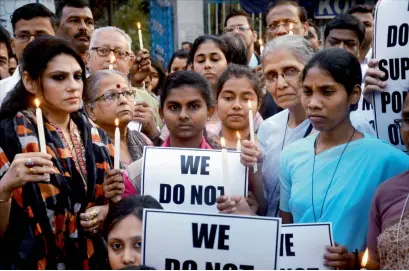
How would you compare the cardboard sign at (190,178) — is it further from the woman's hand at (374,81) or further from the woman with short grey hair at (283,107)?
the woman's hand at (374,81)

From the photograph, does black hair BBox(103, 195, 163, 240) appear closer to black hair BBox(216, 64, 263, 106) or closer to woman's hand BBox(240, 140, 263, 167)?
woman's hand BBox(240, 140, 263, 167)

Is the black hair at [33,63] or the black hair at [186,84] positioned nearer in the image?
the black hair at [33,63]

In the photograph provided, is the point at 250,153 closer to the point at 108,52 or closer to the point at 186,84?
the point at 186,84

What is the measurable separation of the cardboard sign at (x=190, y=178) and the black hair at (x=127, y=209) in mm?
253

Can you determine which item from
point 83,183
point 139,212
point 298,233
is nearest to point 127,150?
point 83,183

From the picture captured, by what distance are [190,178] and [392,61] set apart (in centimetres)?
118

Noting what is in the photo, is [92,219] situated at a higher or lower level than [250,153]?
lower

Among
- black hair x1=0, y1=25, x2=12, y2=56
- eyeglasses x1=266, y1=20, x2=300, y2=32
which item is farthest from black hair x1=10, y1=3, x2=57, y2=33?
eyeglasses x1=266, y1=20, x2=300, y2=32

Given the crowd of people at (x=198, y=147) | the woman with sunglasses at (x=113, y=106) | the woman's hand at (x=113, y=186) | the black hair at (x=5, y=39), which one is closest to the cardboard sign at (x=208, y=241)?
the crowd of people at (x=198, y=147)

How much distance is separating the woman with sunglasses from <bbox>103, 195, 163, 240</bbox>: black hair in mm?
1084

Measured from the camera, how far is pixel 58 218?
419 centimetres

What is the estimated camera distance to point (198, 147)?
4.81 m

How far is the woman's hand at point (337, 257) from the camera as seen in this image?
12.2 ft

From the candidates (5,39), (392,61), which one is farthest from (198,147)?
(5,39)
